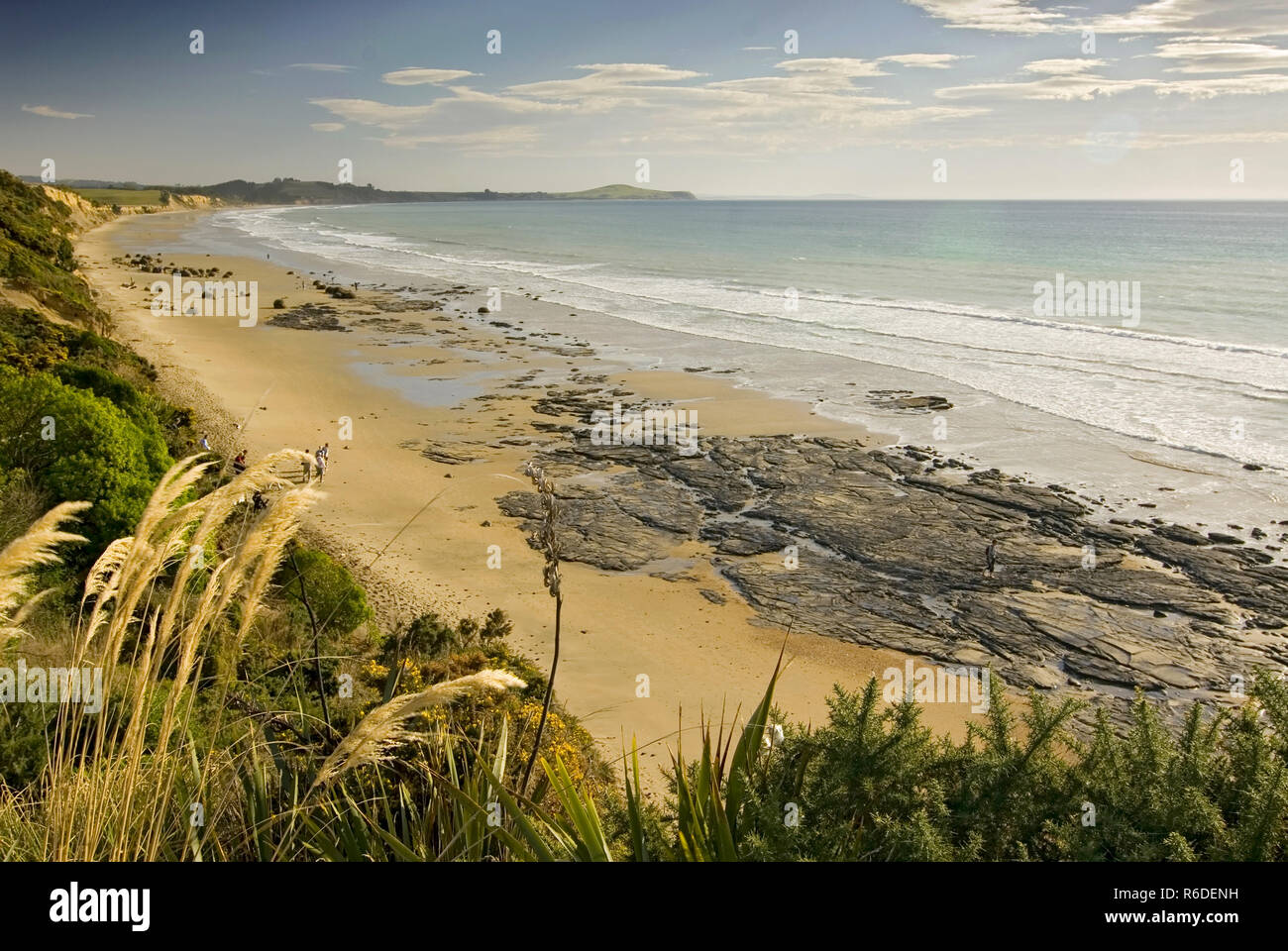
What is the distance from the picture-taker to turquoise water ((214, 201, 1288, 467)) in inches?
1093

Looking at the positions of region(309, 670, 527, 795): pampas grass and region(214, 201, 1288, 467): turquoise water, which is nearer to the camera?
region(309, 670, 527, 795): pampas grass

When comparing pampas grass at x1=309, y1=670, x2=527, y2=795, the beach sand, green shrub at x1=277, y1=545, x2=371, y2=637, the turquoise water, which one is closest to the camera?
pampas grass at x1=309, y1=670, x2=527, y2=795

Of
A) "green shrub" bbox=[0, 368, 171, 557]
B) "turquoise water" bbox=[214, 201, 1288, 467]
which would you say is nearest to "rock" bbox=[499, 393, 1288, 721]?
"turquoise water" bbox=[214, 201, 1288, 467]

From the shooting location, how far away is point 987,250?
84.7 metres

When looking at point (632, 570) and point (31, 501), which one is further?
point (632, 570)

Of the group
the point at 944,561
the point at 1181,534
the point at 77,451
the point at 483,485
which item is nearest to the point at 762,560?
the point at 944,561

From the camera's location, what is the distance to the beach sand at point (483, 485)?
12438 mm

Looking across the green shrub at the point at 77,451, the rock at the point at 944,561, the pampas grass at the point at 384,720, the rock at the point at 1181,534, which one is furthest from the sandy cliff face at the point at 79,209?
the pampas grass at the point at 384,720

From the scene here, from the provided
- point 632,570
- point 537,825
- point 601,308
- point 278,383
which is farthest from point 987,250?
point 537,825

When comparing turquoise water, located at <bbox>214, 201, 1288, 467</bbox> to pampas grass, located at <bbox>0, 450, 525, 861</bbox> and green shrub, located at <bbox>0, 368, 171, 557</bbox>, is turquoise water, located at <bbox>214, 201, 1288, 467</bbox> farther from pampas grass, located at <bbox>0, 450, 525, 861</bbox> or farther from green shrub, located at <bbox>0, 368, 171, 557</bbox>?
pampas grass, located at <bbox>0, 450, 525, 861</bbox>

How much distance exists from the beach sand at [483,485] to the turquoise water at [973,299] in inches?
303

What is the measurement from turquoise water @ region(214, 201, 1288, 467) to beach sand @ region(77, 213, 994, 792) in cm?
770
